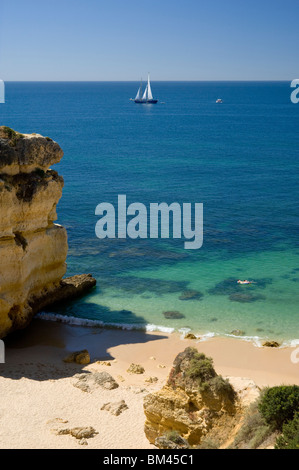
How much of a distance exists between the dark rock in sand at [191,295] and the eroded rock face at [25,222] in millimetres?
8154

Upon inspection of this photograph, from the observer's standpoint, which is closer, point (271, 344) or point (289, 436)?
point (289, 436)

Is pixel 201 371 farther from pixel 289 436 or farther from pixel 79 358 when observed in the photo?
pixel 79 358

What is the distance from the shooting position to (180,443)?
1625cm

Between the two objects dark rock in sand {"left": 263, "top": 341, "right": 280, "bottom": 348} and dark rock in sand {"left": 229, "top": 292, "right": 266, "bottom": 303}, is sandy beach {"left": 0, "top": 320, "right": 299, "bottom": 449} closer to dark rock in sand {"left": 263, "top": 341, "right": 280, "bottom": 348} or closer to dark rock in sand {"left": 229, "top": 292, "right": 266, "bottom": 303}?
dark rock in sand {"left": 263, "top": 341, "right": 280, "bottom": 348}

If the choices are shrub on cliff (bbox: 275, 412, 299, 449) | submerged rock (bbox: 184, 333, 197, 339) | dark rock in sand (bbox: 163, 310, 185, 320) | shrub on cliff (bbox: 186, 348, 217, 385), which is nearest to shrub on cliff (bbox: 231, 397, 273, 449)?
shrub on cliff (bbox: 275, 412, 299, 449)

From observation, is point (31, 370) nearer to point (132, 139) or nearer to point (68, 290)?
point (68, 290)

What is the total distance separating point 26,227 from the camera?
92.9 ft

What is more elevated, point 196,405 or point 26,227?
point 26,227

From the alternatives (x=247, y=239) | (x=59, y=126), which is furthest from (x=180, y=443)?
(x=59, y=126)

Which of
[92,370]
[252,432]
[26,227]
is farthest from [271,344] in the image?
[26,227]

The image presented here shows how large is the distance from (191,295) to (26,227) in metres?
11.1

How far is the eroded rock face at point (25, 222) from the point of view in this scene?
26.7 m

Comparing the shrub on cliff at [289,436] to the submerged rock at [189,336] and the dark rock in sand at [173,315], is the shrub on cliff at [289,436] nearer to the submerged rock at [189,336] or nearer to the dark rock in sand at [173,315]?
the submerged rock at [189,336]

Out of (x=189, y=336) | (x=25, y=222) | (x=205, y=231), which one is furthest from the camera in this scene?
(x=205, y=231)
